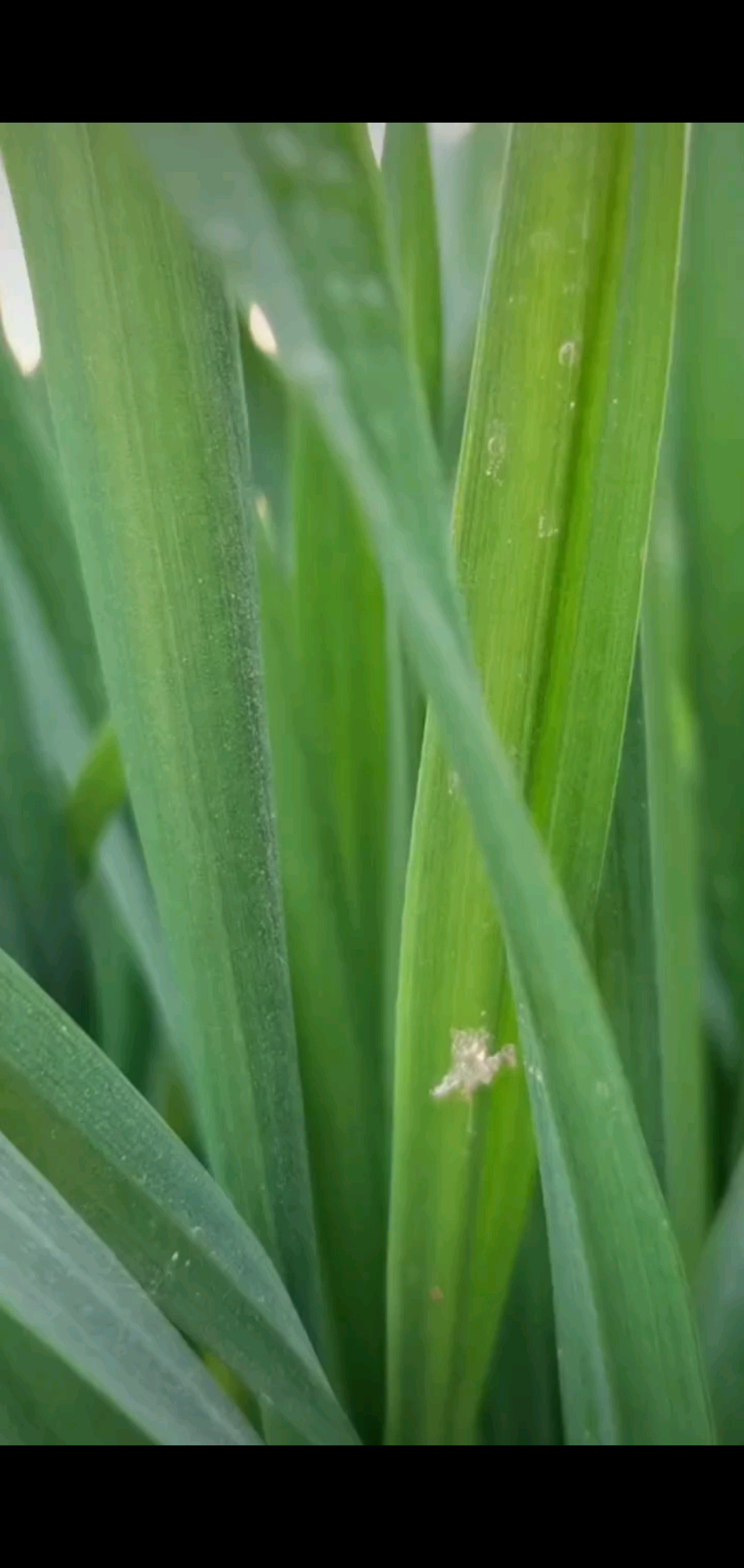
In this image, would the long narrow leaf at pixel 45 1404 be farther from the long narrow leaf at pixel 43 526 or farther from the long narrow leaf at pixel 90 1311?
the long narrow leaf at pixel 43 526

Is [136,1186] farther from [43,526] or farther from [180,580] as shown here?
[43,526]

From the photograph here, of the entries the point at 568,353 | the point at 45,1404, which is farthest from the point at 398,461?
the point at 45,1404

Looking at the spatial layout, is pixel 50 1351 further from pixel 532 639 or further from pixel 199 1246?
pixel 532 639

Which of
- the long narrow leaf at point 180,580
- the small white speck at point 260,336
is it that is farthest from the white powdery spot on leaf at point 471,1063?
the small white speck at point 260,336

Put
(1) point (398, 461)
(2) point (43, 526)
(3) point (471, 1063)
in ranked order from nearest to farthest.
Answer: (1) point (398, 461)
(3) point (471, 1063)
(2) point (43, 526)

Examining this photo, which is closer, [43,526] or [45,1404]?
[45,1404]

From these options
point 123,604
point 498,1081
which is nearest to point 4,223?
point 123,604
